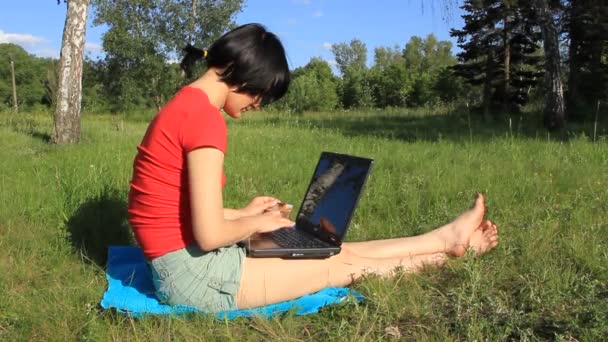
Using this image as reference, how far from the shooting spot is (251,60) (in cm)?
235

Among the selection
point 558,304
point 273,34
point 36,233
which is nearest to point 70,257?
point 36,233

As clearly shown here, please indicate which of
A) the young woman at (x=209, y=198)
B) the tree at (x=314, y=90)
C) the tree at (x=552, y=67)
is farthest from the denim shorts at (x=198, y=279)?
the tree at (x=314, y=90)

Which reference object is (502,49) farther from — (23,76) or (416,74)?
(23,76)

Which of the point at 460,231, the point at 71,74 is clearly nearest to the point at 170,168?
the point at 460,231

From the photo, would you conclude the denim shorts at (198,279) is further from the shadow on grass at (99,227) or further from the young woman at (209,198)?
the shadow on grass at (99,227)

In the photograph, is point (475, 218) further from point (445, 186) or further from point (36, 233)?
point (36, 233)

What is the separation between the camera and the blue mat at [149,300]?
2.52 m

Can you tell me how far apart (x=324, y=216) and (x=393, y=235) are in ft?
3.10

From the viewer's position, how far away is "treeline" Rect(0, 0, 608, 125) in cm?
1526

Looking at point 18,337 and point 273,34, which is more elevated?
point 273,34

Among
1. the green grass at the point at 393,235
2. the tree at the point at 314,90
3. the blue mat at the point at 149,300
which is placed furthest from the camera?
the tree at the point at 314,90

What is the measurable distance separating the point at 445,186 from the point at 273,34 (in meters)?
2.80

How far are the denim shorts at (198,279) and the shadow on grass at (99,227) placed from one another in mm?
1097

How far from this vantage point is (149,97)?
105 ft
